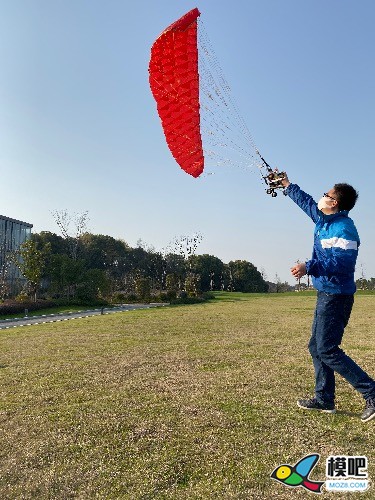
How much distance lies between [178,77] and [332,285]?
15.0 feet

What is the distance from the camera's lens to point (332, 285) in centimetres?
407

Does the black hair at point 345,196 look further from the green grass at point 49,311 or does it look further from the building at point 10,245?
the building at point 10,245

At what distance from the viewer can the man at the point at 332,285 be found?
4004 mm

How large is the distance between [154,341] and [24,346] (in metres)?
2.92

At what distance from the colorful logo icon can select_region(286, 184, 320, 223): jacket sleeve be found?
2.25m

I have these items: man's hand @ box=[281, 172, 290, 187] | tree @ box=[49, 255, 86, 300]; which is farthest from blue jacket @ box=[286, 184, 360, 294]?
tree @ box=[49, 255, 86, 300]

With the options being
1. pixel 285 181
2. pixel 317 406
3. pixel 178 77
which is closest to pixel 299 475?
pixel 317 406

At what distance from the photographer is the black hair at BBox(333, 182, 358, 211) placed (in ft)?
14.0

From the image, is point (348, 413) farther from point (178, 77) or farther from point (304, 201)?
point (178, 77)


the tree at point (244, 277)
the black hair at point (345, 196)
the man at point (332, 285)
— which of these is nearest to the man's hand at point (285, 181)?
the man at point (332, 285)

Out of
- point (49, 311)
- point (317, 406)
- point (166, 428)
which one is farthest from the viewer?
point (49, 311)

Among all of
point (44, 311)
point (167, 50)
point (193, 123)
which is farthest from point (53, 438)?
point (44, 311)

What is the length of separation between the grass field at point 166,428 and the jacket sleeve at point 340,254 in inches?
51.5

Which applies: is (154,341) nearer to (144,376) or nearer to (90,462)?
(144,376)
